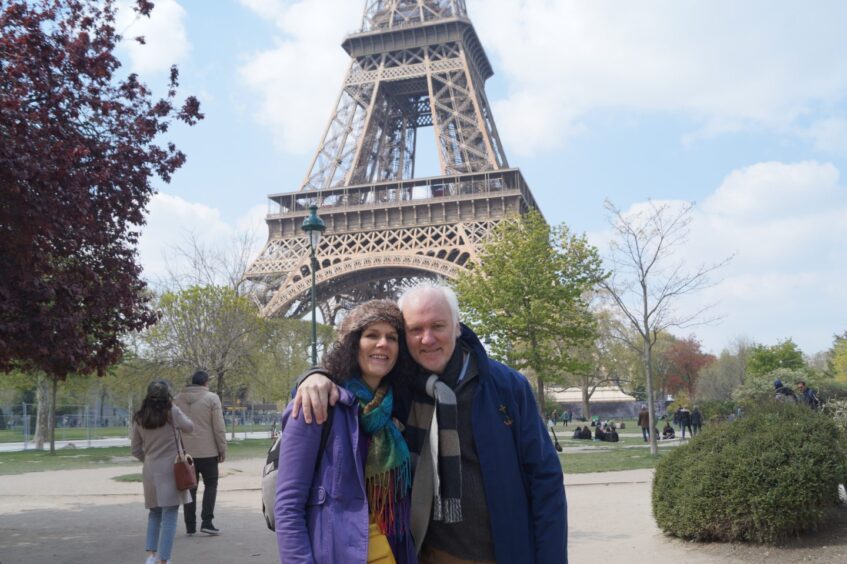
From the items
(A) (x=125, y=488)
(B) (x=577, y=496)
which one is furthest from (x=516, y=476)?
(A) (x=125, y=488)

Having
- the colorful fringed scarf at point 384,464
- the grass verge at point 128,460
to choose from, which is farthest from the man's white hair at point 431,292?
the grass verge at point 128,460

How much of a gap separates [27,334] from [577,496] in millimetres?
8444

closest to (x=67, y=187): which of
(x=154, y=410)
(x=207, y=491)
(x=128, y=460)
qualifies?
(x=154, y=410)

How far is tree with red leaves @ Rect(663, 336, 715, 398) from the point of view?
62.5 m

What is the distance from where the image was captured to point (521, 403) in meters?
2.95

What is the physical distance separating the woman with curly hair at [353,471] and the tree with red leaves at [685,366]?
2456 inches

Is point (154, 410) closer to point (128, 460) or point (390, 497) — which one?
point (390, 497)

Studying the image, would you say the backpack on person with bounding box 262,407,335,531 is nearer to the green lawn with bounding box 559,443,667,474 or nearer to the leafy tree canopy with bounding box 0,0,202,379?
the leafy tree canopy with bounding box 0,0,202,379

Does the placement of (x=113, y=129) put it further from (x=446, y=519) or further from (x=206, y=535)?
(x=446, y=519)

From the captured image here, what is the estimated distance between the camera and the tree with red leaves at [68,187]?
5.87 meters

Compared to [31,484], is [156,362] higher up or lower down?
higher up

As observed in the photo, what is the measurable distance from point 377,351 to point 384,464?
44cm

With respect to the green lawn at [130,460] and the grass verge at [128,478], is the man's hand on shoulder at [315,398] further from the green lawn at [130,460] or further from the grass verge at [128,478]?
the grass verge at [128,478]

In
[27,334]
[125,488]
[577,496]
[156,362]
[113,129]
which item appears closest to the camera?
[27,334]
